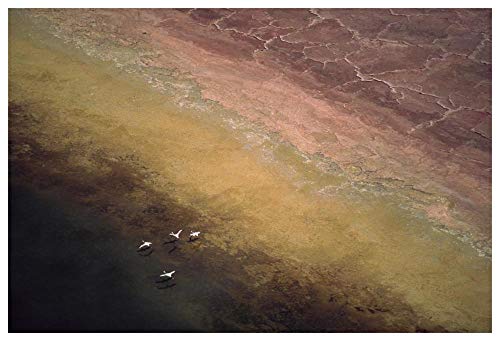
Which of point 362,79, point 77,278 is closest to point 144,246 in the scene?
point 77,278

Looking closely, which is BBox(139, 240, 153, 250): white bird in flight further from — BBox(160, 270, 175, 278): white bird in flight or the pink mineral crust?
the pink mineral crust

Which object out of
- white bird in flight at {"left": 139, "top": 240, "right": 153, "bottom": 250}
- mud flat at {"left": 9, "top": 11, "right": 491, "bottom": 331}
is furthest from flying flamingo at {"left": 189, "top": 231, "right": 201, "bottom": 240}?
white bird in flight at {"left": 139, "top": 240, "right": 153, "bottom": 250}

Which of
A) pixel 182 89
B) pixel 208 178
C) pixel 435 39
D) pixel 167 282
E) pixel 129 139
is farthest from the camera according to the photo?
pixel 435 39

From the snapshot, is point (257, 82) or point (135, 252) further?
point (257, 82)

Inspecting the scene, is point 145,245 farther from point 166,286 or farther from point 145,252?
point 166,286

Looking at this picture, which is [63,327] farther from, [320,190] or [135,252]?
[320,190]

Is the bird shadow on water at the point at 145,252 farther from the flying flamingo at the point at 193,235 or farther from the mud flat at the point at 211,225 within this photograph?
the flying flamingo at the point at 193,235

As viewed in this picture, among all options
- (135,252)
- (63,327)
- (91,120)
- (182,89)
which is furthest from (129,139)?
(63,327)
